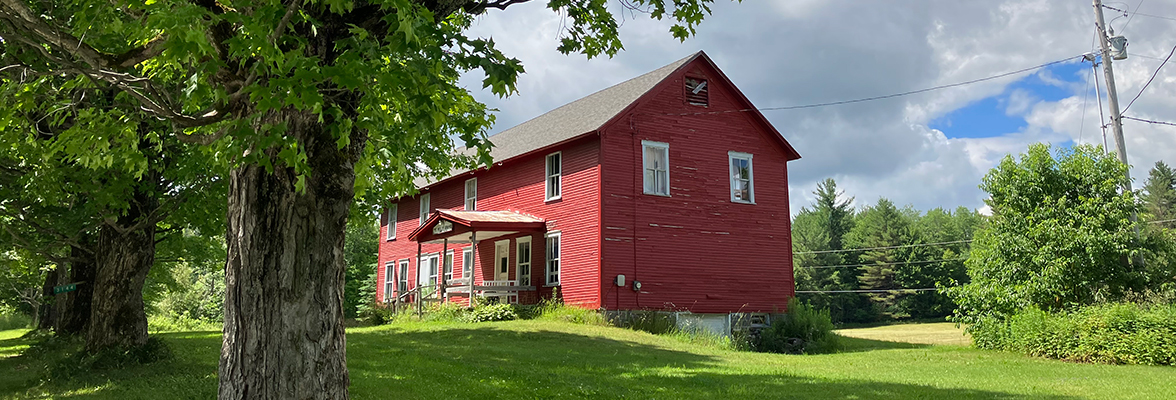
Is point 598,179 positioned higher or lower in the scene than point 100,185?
higher

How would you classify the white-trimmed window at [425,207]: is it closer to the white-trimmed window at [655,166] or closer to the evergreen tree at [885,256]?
the white-trimmed window at [655,166]

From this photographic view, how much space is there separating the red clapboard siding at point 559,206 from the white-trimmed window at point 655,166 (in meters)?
1.59

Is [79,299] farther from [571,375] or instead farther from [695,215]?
[695,215]

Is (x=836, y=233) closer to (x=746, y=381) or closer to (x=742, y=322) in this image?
Result: (x=742, y=322)

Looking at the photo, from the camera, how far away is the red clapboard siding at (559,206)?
21238 millimetres

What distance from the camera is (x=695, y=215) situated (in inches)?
882

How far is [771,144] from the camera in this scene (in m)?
24.2

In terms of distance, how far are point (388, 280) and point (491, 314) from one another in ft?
45.6

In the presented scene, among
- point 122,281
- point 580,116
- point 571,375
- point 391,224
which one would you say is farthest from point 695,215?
point 391,224

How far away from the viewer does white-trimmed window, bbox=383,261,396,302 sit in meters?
32.9

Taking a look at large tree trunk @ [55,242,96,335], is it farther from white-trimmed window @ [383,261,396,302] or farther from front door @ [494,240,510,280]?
white-trimmed window @ [383,261,396,302]

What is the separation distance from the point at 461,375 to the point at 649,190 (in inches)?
475

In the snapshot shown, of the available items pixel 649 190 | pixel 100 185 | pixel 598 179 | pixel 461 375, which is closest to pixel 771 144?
pixel 649 190

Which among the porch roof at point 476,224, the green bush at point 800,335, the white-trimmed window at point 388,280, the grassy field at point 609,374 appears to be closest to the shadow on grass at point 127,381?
the grassy field at point 609,374
